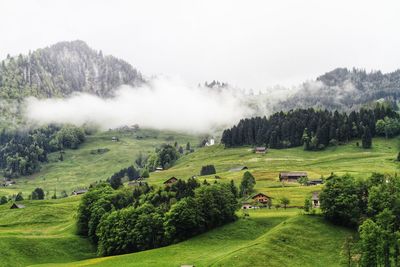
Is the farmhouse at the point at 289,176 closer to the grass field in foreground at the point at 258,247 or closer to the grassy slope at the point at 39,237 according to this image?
the grass field in foreground at the point at 258,247

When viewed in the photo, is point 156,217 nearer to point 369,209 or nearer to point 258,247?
point 258,247

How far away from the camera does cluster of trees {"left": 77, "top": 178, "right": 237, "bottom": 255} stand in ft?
400

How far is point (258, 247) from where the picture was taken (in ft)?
330

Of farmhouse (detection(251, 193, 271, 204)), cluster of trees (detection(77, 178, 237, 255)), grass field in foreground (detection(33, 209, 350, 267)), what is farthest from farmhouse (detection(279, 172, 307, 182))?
grass field in foreground (detection(33, 209, 350, 267))

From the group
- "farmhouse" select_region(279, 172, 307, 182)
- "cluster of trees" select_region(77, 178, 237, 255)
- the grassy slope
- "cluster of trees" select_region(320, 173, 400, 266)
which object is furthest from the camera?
"farmhouse" select_region(279, 172, 307, 182)

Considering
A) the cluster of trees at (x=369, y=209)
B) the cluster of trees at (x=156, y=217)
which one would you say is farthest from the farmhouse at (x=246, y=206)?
the cluster of trees at (x=369, y=209)

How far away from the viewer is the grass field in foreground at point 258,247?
3804 inches

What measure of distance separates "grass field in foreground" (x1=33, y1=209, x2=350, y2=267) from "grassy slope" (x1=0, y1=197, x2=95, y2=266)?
10.9 metres

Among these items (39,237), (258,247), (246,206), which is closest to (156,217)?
(39,237)

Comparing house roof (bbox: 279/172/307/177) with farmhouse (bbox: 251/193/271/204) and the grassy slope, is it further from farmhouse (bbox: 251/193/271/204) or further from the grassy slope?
the grassy slope

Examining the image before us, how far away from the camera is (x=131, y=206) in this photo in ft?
437

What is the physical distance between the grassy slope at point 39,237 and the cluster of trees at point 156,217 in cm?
558

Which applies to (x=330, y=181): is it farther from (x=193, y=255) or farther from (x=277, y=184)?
(x=277, y=184)

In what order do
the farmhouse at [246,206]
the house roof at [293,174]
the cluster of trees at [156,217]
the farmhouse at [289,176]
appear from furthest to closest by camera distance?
the house roof at [293,174], the farmhouse at [289,176], the farmhouse at [246,206], the cluster of trees at [156,217]
